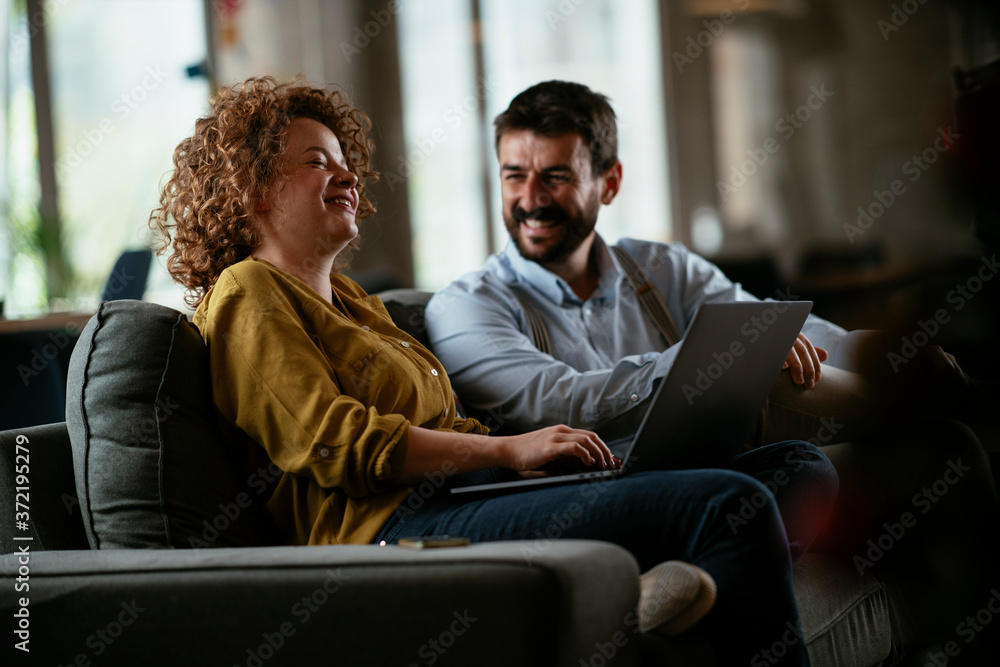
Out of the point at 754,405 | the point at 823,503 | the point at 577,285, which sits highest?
the point at 577,285

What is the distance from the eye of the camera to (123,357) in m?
1.26

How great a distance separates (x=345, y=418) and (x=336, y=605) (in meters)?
0.26

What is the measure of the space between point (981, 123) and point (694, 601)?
1133 mm

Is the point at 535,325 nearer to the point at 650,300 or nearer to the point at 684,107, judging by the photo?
the point at 650,300

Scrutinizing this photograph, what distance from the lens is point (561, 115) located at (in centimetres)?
204

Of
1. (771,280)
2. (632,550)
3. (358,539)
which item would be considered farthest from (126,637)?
(771,280)

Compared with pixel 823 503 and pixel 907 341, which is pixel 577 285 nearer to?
pixel 907 341

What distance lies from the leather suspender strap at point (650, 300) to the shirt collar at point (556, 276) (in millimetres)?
37

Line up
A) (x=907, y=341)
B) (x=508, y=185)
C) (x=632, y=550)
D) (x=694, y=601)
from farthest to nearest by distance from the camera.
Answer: (x=508, y=185), (x=907, y=341), (x=632, y=550), (x=694, y=601)

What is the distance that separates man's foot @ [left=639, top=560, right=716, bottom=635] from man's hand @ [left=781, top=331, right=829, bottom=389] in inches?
27.5

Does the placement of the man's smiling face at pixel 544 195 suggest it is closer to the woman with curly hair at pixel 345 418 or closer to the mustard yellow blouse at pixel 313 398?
the woman with curly hair at pixel 345 418

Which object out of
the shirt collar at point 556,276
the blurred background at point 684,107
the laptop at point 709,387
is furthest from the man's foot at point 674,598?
the blurred background at point 684,107

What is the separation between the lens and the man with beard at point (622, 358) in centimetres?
151

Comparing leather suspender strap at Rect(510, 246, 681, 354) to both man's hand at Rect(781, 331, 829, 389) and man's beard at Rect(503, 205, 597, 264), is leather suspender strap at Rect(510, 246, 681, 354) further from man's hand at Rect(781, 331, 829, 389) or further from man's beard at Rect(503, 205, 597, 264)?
man's hand at Rect(781, 331, 829, 389)
